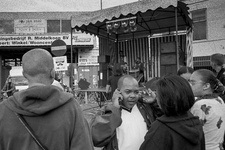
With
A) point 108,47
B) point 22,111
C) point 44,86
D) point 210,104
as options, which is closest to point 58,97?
point 44,86

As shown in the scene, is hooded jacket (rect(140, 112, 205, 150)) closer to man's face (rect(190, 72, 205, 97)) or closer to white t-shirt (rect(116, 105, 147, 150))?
white t-shirt (rect(116, 105, 147, 150))

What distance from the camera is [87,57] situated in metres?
21.5

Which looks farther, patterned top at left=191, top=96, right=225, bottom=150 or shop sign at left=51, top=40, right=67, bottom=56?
shop sign at left=51, top=40, right=67, bottom=56

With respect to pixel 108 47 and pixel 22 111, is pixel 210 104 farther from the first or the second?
pixel 108 47

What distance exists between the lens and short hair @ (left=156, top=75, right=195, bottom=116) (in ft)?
4.81

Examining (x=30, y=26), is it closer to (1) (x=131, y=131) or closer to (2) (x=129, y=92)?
(2) (x=129, y=92)

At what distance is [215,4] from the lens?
13.9 meters

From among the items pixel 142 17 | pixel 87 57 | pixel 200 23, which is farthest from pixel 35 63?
pixel 87 57

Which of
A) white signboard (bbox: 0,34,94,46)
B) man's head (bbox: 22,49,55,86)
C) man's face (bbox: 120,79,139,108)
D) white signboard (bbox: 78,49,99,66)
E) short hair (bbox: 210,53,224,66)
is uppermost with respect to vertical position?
white signboard (bbox: 0,34,94,46)

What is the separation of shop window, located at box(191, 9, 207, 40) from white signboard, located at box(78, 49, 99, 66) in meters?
10.2

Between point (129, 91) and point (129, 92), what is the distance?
0.01 m

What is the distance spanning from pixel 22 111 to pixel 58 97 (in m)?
0.23

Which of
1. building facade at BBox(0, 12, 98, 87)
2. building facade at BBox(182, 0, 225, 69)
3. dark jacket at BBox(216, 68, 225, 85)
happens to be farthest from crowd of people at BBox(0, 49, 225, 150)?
building facade at BBox(0, 12, 98, 87)

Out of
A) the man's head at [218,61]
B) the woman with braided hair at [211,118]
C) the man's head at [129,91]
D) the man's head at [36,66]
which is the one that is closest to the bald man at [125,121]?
the man's head at [129,91]
